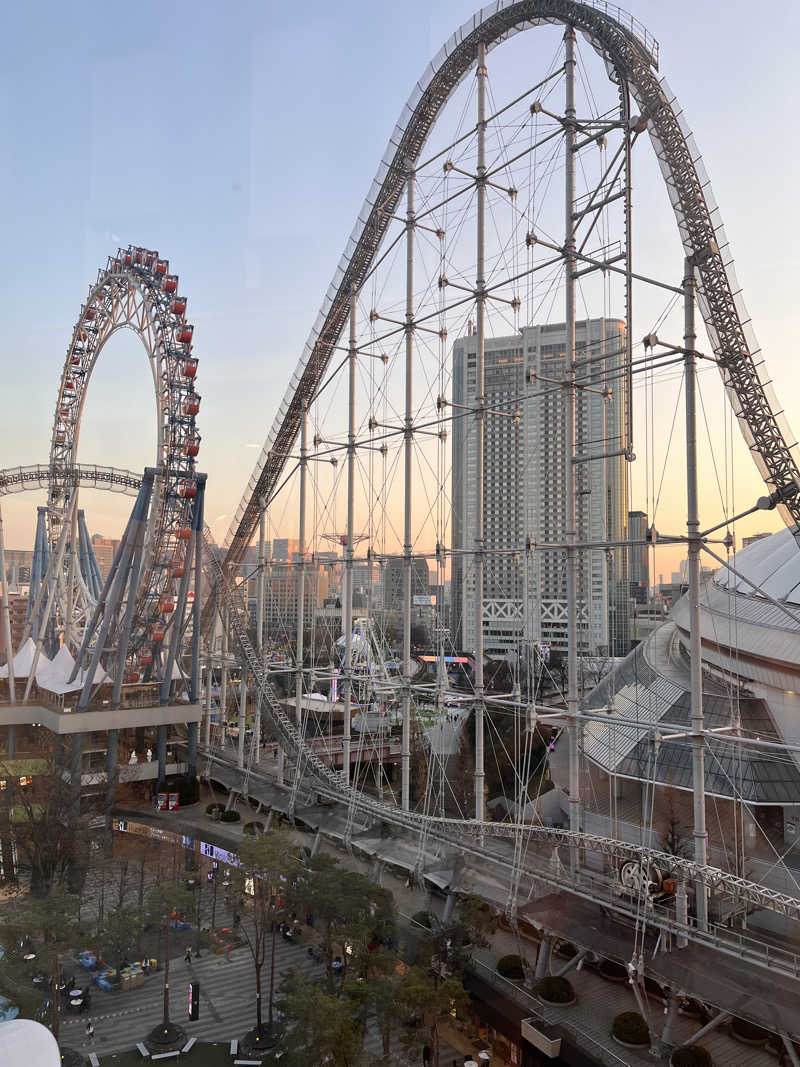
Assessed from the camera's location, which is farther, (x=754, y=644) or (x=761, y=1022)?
(x=754, y=644)

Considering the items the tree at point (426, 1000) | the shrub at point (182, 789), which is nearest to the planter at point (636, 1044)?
the tree at point (426, 1000)

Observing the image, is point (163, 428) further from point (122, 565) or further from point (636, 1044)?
point (636, 1044)

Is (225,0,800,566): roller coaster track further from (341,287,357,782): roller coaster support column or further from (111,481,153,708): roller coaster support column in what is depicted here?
(111,481,153,708): roller coaster support column

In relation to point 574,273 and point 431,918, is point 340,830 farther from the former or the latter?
point 574,273

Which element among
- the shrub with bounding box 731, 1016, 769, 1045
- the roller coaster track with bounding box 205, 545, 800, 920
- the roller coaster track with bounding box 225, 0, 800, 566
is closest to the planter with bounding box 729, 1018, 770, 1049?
the shrub with bounding box 731, 1016, 769, 1045

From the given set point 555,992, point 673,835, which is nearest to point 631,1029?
point 555,992

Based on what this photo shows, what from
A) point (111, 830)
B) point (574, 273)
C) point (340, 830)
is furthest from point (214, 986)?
point (574, 273)
